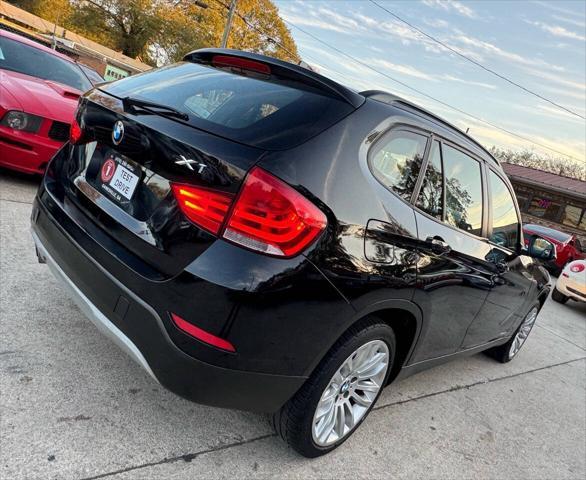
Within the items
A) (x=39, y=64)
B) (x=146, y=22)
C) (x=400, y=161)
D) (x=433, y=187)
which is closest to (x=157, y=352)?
(x=400, y=161)

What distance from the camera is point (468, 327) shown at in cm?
321

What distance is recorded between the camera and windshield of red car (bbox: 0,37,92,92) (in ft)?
17.6

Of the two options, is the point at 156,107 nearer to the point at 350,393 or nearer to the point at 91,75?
the point at 350,393

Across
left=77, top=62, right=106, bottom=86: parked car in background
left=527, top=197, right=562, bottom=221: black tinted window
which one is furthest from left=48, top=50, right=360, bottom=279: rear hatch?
left=527, top=197, right=562, bottom=221: black tinted window

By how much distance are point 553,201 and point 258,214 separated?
28.7 meters

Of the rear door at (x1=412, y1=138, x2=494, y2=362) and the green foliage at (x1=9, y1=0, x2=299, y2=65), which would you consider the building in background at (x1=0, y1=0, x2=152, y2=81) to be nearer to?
the green foliage at (x1=9, y1=0, x2=299, y2=65)

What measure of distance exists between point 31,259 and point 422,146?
112 inches

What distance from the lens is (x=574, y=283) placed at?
8.79 metres

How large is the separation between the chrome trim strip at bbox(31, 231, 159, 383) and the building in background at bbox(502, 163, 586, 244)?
86.0ft

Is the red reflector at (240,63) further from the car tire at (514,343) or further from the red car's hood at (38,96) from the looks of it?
the car tire at (514,343)

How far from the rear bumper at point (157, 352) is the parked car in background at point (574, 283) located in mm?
8360

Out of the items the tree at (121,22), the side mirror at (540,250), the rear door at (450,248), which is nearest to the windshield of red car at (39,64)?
the rear door at (450,248)

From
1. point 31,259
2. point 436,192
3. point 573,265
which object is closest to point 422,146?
point 436,192

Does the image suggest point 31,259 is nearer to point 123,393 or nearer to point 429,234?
point 123,393
